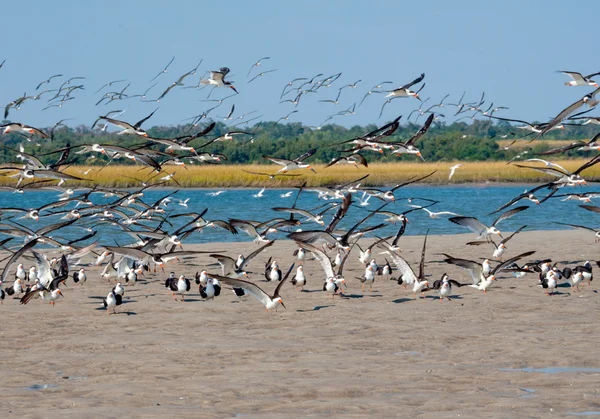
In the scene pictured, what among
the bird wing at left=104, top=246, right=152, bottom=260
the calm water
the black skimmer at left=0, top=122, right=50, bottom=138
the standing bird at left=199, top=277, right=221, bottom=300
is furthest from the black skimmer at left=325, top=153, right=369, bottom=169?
the black skimmer at left=0, top=122, right=50, bottom=138

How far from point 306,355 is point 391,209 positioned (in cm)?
3922

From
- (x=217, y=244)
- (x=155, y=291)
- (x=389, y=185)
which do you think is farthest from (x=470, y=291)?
(x=389, y=185)

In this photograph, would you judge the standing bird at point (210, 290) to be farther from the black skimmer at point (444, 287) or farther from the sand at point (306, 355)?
the black skimmer at point (444, 287)

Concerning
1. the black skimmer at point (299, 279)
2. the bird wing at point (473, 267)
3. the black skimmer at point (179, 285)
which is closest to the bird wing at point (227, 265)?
the black skimmer at point (179, 285)

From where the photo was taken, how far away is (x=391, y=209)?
170 ft

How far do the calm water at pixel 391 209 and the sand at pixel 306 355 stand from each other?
652 cm

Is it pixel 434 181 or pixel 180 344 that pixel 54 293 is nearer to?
pixel 180 344

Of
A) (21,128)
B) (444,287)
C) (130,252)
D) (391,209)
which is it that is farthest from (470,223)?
(391,209)

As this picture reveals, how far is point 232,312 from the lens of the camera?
16.9 metres

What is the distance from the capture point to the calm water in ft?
119

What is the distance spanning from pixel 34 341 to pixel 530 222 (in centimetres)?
3011

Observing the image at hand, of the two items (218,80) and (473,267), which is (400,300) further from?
(218,80)

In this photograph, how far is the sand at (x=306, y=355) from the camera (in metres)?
10.3

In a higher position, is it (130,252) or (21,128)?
(21,128)
